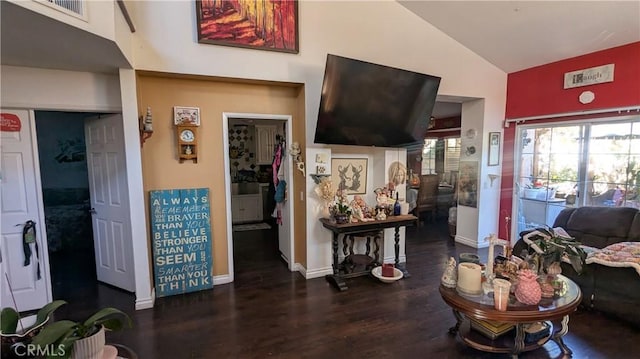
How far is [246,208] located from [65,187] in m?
3.08

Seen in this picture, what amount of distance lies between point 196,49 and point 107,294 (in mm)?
2829

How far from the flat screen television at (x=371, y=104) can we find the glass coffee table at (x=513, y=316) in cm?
188

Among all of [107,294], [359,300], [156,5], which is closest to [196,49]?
[156,5]

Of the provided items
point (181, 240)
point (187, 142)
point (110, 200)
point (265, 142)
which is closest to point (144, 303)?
point (181, 240)

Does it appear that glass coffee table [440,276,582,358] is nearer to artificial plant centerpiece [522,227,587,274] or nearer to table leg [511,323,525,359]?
table leg [511,323,525,359]

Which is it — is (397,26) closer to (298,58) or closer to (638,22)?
(298,58)

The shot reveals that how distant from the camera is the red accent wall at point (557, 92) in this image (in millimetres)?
3623

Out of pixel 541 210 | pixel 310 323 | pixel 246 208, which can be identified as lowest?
pixel 310 323

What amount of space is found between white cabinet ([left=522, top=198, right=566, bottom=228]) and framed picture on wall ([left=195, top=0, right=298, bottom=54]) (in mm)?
4168

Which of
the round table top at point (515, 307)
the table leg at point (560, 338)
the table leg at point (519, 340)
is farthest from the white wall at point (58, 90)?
the table leg at point (560, 338)

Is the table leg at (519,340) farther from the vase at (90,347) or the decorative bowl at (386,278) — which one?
the vase at (90,347)

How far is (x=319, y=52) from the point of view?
3670 millimetres

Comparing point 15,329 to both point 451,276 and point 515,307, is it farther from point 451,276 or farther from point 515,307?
point 515,307

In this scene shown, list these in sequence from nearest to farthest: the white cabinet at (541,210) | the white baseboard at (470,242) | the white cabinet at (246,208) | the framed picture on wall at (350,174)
→ the framed picture on wall at (350,174) < the white cabinet at (541,210) < the white baseboard at (470,242) < the white cabinet at (246,208)
